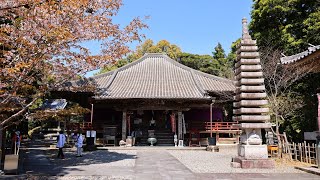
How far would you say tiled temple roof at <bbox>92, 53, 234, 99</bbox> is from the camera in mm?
22195

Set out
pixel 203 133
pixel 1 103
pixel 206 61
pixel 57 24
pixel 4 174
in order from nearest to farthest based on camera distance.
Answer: pixel 1 103
pixel 57 24
pixel 4 174
pixel 203 133
pixel 206 61

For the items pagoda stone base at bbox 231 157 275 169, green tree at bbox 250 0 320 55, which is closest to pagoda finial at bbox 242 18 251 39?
pagoda stone base at bbox 231 157 275 169

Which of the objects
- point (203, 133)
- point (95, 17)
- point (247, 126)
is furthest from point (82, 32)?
point (203, 133)

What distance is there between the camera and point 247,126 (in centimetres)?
1109

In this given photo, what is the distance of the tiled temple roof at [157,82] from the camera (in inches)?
874

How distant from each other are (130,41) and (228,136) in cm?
1577

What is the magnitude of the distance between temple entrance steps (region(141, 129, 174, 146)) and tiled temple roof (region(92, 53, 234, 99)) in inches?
155

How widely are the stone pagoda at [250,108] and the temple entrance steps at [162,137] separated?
1239 cm

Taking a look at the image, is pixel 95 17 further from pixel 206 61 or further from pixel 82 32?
pixel 206 61

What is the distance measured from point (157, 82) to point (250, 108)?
46.4 feet

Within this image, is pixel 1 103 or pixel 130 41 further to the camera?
pixel 130 41

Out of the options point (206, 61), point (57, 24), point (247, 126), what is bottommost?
point (247, 126)

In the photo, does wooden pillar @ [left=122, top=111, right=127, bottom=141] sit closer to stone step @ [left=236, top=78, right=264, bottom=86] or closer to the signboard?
stone step @ [left=236, top=78, right=264, bottom=86]

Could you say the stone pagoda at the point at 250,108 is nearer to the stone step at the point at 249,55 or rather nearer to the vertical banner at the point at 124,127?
the stone step at the point at 249,55
